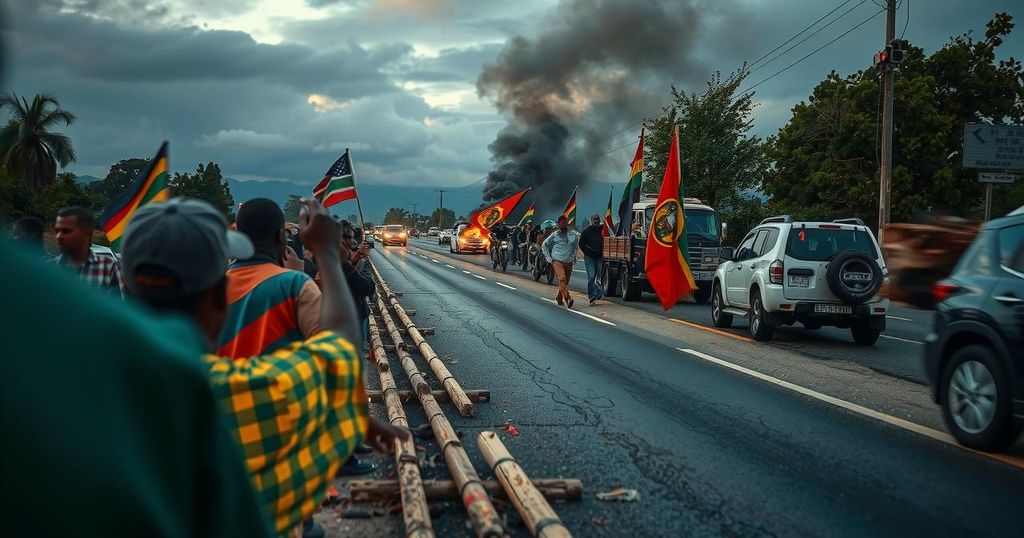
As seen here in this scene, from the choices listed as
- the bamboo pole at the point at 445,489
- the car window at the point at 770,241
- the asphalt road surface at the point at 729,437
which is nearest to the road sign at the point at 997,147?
the asphalt road surface at the point at 729,437

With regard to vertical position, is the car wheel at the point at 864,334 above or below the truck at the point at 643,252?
below

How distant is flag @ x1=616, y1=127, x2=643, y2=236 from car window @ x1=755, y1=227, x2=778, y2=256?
6175 millimetres

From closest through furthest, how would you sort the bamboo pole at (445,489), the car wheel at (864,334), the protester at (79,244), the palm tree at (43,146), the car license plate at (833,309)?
the bamboo pole at (445,489)
the protester at (79,244)
the car license plate at (833,309)
the car wheel at (864,334)
the palm tree at (43,146)

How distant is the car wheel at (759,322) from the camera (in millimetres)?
12906

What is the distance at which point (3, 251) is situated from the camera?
0.78m

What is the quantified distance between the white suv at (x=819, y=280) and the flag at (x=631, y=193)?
6458 mm

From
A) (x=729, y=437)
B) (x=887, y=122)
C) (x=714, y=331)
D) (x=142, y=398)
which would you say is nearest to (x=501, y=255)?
(x=887, y=122)

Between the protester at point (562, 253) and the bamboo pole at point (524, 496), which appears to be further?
the protester at point (562, 253)

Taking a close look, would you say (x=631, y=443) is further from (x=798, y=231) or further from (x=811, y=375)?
(x=798, y=231)

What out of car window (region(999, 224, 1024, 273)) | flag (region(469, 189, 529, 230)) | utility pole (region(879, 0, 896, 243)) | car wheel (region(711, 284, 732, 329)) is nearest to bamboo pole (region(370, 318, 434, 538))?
car window (region(999, 224, 1024, 273))

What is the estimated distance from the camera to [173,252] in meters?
1.37

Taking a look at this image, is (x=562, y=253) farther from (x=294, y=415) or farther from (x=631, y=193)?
(x=294, y=415)

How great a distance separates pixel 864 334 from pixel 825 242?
1444 millimetres

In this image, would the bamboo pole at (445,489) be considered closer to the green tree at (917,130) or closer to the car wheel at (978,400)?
the car wheel at (978,400)
